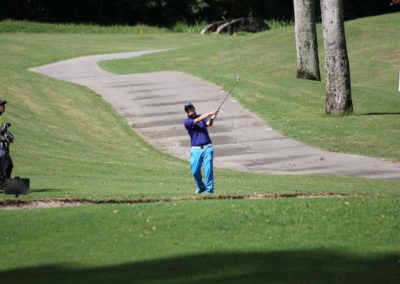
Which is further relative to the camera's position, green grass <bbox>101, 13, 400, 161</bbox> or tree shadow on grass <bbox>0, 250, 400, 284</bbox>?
green grass <bbox>101, 13, 400, 161</bbox>

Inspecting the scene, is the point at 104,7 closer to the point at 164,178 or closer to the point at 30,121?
the point at 30,121

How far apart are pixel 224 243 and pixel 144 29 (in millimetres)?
64371

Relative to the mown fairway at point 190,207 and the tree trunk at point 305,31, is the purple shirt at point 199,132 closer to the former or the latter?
the mown fairway at point 190,207

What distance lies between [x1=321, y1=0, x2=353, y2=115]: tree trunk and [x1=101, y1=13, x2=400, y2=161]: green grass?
512 millimetres

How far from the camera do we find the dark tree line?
3088 inches

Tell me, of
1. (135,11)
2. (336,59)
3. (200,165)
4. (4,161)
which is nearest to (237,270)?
(200,165)

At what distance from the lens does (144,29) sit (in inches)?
3046

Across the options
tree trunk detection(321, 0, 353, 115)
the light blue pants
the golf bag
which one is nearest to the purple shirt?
the light blue pants

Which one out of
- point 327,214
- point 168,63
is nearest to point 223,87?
point 168,63

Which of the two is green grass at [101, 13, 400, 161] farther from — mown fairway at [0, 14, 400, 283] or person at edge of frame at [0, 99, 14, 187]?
person at edge of frame at [0, 99, 14, 187]

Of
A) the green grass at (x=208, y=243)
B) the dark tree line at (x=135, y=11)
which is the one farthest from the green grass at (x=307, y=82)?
the dark tree line at (x=135, y=11)

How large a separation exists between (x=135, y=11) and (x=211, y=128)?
50677 mm

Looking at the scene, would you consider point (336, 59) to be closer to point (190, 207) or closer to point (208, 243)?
point (190, 207)

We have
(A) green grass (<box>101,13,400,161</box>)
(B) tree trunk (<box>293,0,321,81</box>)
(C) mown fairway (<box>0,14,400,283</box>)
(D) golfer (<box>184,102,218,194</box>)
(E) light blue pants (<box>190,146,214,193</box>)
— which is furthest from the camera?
(B) tree trunk (<box>293,0,321,81</box>)
